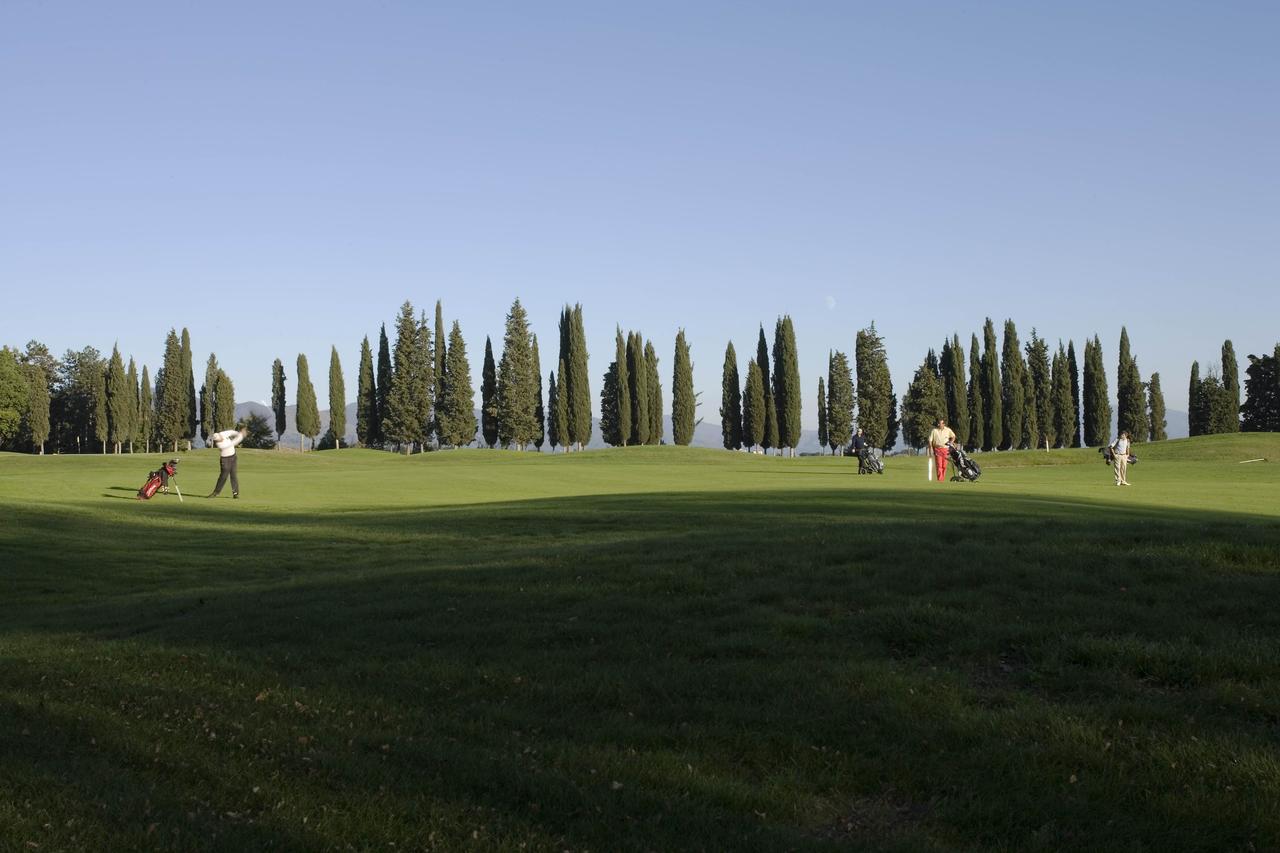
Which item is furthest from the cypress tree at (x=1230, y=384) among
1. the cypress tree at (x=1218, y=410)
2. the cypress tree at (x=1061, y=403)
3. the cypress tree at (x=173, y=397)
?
the cypress tree at (x=173, y=397)

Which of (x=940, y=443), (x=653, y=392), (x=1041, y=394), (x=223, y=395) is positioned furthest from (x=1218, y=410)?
(x=223, y=395)

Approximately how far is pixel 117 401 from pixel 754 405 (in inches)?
2506

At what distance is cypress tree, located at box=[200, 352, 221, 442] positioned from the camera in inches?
4402

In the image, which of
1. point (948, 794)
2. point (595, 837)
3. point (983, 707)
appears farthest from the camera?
point (983, 707)

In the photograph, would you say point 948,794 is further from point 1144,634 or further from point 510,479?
point 510,479

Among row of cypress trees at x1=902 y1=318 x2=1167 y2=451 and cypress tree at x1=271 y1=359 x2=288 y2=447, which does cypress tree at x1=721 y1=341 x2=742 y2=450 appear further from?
cypress tree at x1=271 y1=359 x2=288 y2=447

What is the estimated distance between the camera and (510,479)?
39844 millimetres

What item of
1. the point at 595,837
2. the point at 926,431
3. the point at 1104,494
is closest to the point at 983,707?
the point at 595,837

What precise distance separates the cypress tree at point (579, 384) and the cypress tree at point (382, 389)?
1793cm

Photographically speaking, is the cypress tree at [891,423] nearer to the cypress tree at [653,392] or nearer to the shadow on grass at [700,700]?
the cypress tree at [653,392]

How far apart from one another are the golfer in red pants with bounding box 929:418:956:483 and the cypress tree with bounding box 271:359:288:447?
91206mm

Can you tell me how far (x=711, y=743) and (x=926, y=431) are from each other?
101187mm

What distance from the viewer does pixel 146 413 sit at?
368ft

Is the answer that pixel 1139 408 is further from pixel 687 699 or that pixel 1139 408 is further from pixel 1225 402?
pixel 687 699
